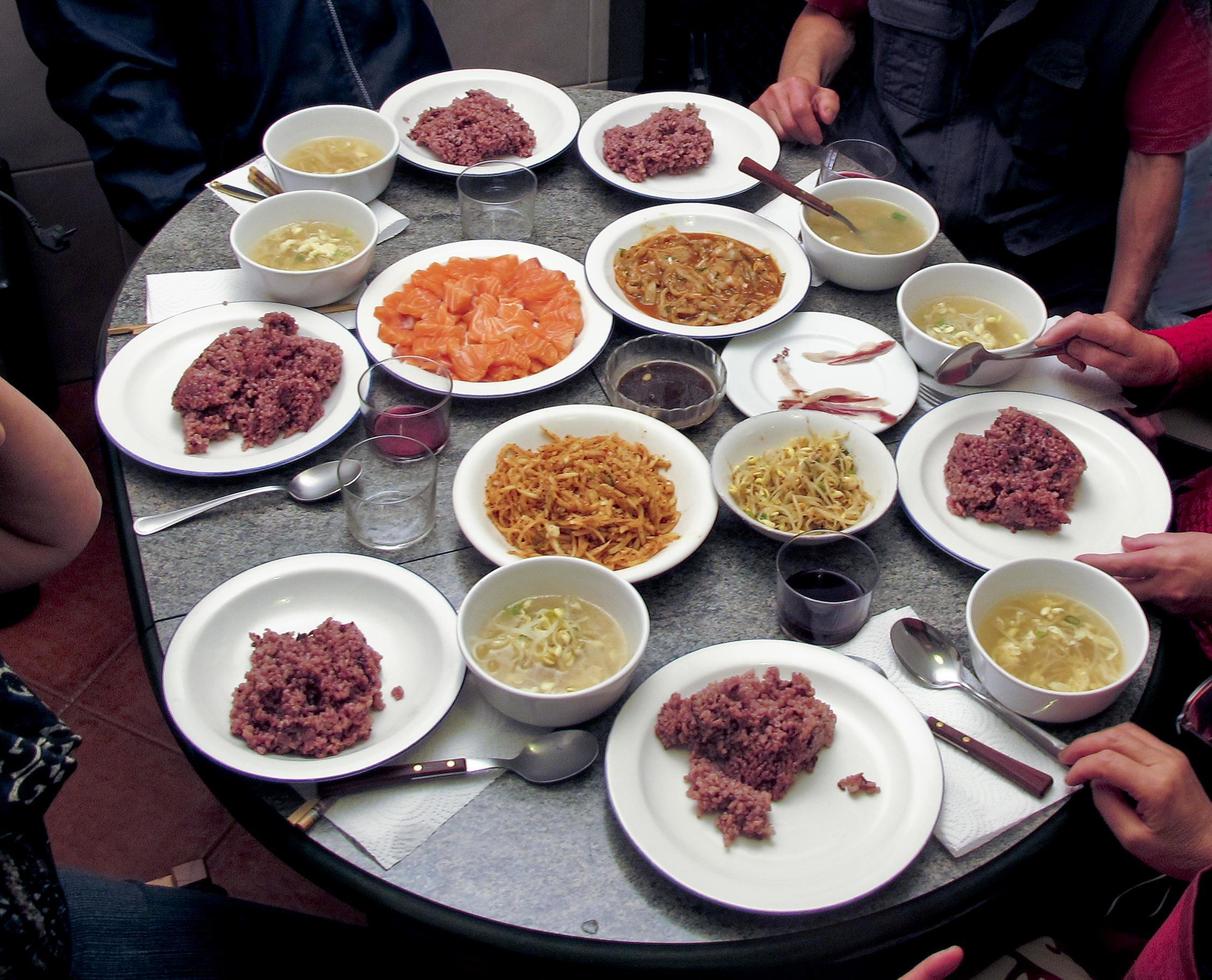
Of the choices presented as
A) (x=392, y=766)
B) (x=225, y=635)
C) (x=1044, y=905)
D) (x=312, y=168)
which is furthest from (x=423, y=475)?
(x=1044, y=905)

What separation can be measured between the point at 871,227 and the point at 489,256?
3.04 feet

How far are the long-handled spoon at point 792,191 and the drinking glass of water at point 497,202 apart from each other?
55cm

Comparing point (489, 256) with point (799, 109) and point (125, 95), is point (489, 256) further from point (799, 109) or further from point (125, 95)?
point (125, 95)

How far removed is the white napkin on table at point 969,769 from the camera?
1501mm

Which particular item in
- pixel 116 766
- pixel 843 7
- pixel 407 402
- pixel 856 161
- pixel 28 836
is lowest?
pixel 116 766

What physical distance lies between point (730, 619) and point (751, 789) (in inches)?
13.7

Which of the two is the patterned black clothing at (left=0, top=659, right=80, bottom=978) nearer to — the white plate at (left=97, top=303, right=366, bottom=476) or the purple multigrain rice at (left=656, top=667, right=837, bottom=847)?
the white plate at (left=97, top=303, right=366, bottom=476)

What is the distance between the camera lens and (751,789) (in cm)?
152

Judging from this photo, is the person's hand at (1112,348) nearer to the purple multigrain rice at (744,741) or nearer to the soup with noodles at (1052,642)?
the soup with noodles at (1052,642)

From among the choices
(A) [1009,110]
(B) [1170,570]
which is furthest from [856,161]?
(B) [1170,570]

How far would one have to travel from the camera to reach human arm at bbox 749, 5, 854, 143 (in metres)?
2.88

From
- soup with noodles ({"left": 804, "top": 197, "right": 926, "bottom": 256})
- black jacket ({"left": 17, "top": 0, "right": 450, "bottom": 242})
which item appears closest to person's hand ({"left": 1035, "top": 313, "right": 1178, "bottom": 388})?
soup with noodles ({"left": 804, "top": 197, "right": 926, "bottom": 256})

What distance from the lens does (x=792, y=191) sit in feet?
8.41

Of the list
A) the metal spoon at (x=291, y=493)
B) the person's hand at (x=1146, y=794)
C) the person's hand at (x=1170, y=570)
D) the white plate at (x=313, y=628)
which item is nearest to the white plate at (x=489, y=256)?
the metal spoon at (x=291, y=493)
